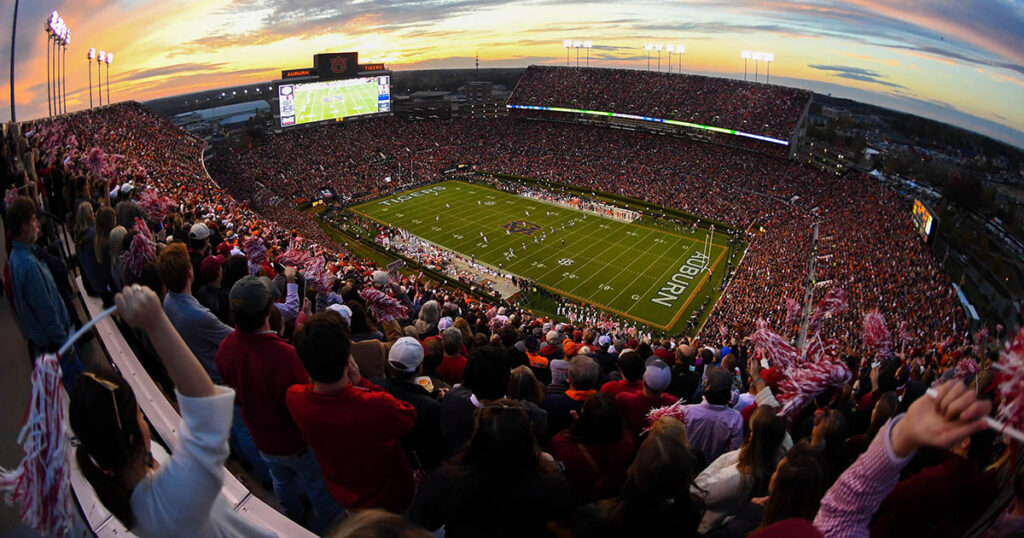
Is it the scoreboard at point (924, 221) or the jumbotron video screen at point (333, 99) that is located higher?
the jumbotron video screen at point (333, 99)

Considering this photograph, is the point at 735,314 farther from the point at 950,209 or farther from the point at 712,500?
the point at 712,500

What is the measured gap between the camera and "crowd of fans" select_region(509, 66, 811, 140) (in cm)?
5312

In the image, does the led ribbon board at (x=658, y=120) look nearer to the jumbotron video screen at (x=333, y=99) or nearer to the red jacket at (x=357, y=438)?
the jumbotron video screen at (x=333, y=99)

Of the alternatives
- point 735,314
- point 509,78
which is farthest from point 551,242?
point 509,78

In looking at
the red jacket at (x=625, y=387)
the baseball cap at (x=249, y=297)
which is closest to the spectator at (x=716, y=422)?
the red jacket at (x=625, y=387)

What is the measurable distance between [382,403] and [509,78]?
289ft

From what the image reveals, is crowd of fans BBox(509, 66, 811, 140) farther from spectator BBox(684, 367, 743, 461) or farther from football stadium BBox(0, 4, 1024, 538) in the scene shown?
spectator BBox(684, 367, 743, 461)

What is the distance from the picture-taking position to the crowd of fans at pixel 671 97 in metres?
53.1

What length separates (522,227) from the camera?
39906mm

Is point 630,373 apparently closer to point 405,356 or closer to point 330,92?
point 405,356

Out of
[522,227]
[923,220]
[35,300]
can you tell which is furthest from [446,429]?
[522,227]

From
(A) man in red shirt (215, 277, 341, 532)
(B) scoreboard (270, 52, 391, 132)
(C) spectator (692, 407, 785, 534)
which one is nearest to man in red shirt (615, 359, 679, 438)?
(C) spectator (692, 407, 785, 534)

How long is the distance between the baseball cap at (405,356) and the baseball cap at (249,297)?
91 centimetres

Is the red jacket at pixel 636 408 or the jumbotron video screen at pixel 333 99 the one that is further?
the jumbotron video screen at pixel 333 99
